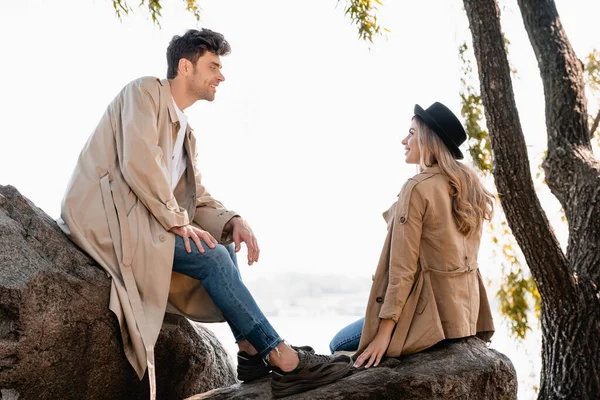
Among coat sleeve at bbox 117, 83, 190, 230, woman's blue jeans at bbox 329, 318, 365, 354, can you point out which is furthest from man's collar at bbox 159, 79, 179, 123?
woman's blue jeans at bbox 329, 318, 365, 354

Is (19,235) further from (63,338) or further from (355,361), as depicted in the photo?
(355,361)

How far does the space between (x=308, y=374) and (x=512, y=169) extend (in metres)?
2.38

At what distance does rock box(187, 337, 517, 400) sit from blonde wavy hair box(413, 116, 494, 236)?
0.60m

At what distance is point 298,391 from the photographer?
3.22 meters

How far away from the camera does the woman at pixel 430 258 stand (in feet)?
11.3

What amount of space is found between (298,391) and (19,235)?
1426 millimetres

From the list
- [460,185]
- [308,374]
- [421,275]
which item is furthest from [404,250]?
[308,374]

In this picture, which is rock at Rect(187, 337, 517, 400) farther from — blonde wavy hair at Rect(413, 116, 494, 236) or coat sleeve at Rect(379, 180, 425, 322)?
blonde wavy hair at Rect(413, 116, 494, 236)

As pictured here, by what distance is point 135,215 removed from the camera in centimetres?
335

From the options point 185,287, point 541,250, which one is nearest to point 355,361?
point 185,287

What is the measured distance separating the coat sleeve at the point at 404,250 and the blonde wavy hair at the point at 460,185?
0.63ft

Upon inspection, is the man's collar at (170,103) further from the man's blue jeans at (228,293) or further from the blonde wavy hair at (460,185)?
the blonde wavy hair at (460,185)

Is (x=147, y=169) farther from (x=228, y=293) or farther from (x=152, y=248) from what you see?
(x=228, y=293)

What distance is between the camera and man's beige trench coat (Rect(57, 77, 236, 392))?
10.8ft
